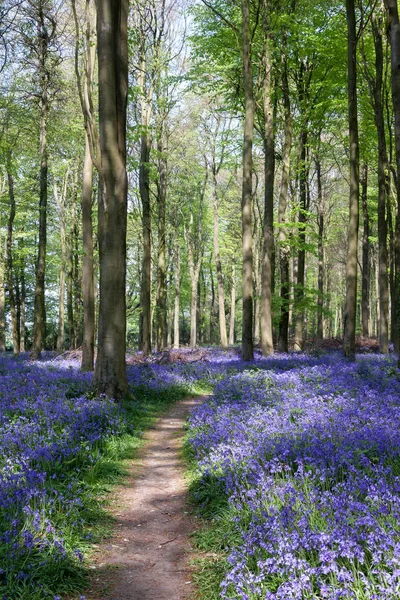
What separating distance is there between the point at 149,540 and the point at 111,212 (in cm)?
703

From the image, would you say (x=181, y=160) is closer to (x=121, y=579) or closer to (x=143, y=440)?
(x=143, y=440)

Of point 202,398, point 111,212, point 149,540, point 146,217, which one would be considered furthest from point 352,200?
point 149,540

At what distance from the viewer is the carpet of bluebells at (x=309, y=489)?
291cm

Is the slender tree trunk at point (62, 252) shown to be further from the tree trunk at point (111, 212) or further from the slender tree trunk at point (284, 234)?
the tree trunk at point (111, 212)

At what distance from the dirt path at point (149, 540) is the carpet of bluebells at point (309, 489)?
20.0 inches

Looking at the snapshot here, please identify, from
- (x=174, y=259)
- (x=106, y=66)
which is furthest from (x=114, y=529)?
(x=174, y=259)

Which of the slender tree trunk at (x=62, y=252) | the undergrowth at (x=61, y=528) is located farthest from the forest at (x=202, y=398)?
the slender tree trunk at (x=62, y=252)

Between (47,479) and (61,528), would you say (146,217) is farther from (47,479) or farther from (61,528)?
(61,528)

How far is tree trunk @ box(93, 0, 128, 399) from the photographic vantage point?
9953mm

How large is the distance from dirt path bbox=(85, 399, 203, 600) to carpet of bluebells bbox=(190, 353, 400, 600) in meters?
0.51

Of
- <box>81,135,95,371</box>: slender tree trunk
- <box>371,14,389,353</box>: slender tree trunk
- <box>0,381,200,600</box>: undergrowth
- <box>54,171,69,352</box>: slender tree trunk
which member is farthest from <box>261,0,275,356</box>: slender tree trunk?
<box>54,171,69,352</box>: slender tree trunk

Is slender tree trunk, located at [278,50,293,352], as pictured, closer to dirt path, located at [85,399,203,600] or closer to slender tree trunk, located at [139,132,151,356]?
slender tree trunk, located at [139,132,151,356]

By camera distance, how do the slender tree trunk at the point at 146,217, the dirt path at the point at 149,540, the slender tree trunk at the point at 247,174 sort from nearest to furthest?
the dirt path at the point at 149,540
the slender tree trunk at the point at 247,174
the slender tree trunk at the point at 146,217

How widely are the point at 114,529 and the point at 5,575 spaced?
5.42 ft
